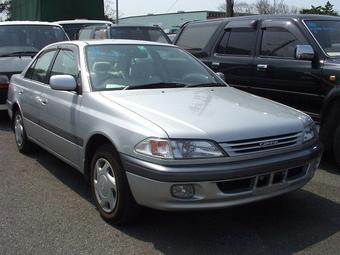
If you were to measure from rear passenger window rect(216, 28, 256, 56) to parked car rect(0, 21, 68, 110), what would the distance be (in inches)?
140

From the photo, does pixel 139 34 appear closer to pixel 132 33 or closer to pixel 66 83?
pixel 132 33

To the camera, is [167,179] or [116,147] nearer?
[167,179]

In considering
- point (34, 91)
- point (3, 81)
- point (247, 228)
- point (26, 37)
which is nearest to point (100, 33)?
point (26, 37)

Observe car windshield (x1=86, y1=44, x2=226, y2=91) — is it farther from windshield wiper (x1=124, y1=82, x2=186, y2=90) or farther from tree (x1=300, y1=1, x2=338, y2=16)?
tree (x1=300, y1=1, x2=338, y2=16)

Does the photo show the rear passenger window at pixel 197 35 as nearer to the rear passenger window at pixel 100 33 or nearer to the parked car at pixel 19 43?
the parked car at pixel 19 43

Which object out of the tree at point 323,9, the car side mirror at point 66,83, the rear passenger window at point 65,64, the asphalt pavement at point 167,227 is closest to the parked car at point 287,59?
the asphalt pavement at point 167,227

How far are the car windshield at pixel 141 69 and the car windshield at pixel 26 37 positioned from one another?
15.2 ft

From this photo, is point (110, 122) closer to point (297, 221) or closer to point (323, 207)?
point (297, 221)

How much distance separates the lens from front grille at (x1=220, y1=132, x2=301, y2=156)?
387cm

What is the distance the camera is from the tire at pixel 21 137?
667 centimetres

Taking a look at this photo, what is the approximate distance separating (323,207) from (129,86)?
2.12m

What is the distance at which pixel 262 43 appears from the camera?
713 centimetres

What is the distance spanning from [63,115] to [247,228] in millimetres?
2118

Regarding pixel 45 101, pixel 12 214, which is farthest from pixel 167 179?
pixel 45 101
